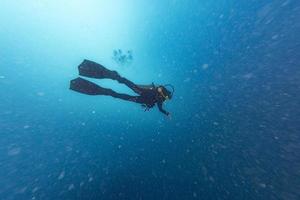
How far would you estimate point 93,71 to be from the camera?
4.84 m

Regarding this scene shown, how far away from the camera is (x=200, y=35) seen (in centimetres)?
3666

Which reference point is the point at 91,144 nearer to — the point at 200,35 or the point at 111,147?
the point at 111,147

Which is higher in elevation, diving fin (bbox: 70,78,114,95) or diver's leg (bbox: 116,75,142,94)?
diver's leg (bbox: 116,75,142,94)

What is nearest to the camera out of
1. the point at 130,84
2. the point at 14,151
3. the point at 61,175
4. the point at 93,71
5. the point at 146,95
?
the point at 93,71

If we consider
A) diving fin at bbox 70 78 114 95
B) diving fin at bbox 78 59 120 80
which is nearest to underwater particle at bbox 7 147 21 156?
diving fin at bbox 70 78 114 95

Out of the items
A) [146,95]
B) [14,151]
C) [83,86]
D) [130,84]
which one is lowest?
[14,151]

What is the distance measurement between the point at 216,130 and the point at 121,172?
324 inches

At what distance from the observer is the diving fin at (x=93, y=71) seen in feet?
15.6

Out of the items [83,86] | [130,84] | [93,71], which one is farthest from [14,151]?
[130,84]

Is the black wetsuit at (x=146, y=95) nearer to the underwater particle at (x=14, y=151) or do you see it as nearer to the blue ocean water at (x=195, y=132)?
the blue ocean water at (x=195, y=132)

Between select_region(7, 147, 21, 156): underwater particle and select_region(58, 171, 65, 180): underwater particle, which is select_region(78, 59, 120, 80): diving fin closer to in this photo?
select_region(58, 171, 65, 180): underwater particle

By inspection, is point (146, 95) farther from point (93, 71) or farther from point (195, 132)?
point (195, 132)

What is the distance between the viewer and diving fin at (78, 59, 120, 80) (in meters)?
4.77

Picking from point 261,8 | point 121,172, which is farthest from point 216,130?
point 261,8
